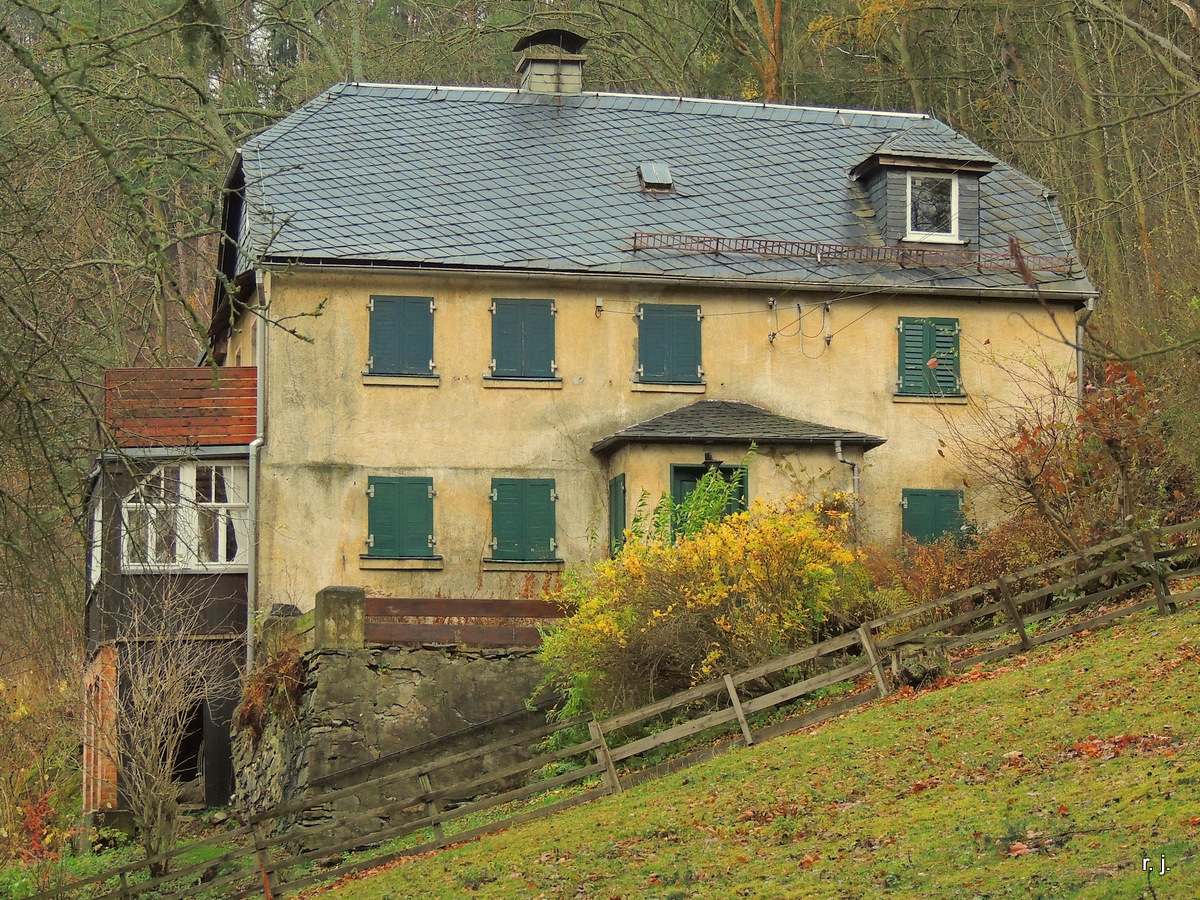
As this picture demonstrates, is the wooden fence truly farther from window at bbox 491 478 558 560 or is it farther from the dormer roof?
the dormer roof

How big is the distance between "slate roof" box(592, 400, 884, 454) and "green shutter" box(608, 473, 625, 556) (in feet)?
1.67

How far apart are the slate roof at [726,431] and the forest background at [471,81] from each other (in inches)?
176

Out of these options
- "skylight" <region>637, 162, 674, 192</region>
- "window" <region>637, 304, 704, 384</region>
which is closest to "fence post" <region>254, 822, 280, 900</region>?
"window" <region>637, 304, 704, 384</region>

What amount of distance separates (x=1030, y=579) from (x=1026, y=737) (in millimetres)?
5760

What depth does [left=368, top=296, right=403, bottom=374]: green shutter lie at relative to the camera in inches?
944

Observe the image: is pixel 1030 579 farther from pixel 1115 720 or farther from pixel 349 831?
pixel 349 831

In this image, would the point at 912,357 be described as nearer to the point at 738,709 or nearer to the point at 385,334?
the point at 385,334

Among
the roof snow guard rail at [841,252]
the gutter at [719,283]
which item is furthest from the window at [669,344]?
the roof snow guard rail at [841,252]

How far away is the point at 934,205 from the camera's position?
26.6 m

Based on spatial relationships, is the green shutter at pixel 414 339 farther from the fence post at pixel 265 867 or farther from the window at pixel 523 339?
the fence post at pixel 265 867

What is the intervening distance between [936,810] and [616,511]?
1155cm

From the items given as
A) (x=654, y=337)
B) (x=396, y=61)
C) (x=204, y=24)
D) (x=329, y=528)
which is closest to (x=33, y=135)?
(x=204, y=24)

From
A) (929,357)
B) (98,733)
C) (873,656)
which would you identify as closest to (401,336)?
(98,733)

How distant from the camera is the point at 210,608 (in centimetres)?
2327
